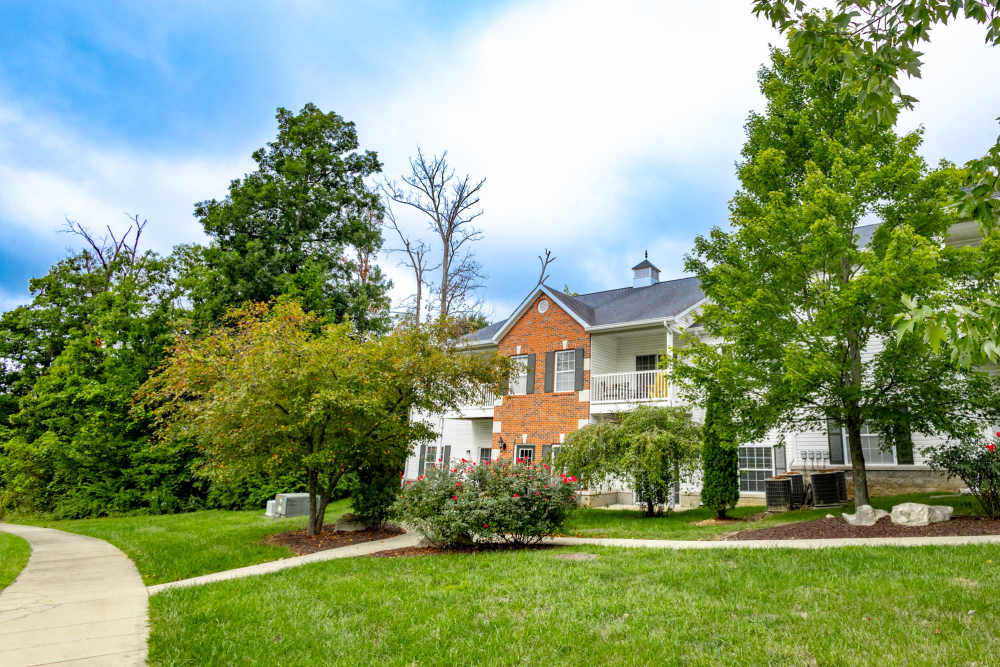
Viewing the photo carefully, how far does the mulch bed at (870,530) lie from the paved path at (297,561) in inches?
238

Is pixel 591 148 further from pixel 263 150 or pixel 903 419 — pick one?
pixel 263 150

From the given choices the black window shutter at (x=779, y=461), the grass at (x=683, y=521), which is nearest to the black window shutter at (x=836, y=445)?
the black window shutter at (x=779, y=461)

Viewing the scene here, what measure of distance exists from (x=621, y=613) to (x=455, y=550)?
491 centimetres

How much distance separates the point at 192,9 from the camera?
9.98m

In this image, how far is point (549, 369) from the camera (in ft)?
69.7

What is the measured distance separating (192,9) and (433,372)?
7.94 metres

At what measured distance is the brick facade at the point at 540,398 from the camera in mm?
20344

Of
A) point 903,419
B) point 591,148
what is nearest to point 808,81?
point 591,148

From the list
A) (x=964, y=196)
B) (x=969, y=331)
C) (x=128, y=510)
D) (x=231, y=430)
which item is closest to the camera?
(x=969, y=331)

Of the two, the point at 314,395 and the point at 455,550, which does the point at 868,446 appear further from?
the point at 314,395

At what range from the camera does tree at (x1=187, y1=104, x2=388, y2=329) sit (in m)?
22.0

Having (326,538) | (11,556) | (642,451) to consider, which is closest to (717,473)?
(642,451)

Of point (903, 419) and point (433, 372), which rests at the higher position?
point (433, 372)

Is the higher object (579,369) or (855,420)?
(579,369)
